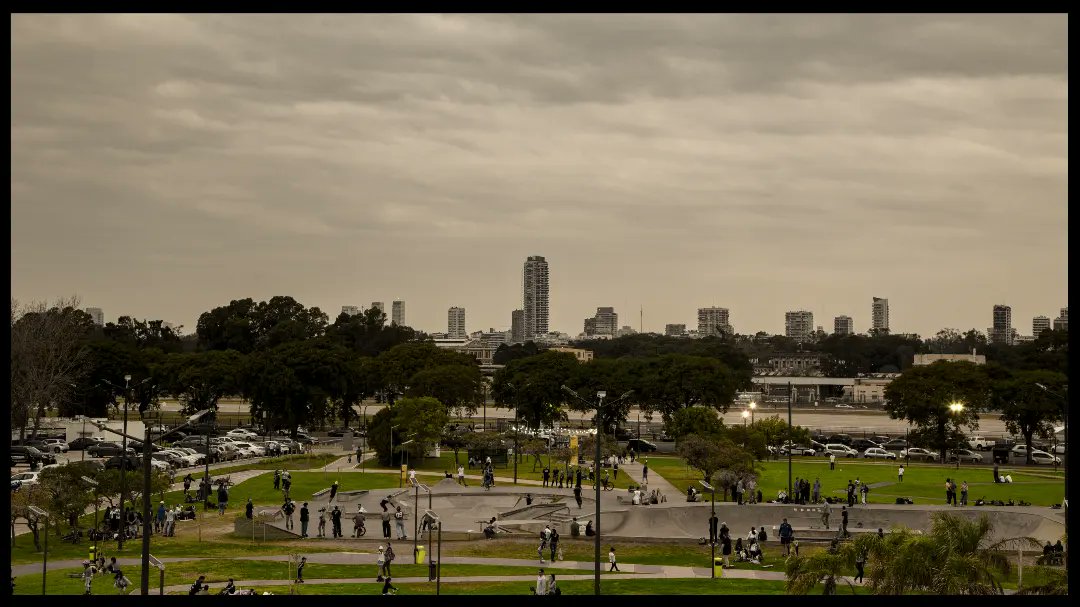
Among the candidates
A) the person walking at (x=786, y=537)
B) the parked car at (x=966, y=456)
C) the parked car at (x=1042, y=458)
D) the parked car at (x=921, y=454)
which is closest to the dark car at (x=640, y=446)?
the parked car at (x=921, y=454)

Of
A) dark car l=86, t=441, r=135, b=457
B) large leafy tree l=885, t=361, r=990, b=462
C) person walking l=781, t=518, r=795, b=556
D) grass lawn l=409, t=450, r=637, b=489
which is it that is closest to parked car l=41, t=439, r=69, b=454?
dark car l=86, t=441, r=135, b=457

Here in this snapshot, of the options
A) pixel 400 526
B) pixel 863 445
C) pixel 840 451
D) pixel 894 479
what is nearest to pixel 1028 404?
pixel 840 451

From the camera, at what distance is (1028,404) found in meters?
74.0

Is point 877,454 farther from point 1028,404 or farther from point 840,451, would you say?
point 1028,404

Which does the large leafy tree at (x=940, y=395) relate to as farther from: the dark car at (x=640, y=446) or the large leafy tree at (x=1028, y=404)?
the dark car at (x=640, y=446)

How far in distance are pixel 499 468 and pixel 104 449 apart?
25332 mm

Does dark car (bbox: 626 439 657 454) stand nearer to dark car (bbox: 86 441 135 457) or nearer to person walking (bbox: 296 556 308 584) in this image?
dark car (bbox: 86 441 135 457)

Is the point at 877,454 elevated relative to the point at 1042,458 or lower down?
elevated

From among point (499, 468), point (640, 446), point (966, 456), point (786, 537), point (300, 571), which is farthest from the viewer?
point (640, 446)

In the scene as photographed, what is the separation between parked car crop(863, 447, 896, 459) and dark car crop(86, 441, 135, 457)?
4778 centimetres

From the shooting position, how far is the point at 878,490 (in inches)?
2260

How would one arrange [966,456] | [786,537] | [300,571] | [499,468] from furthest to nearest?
1. [966,456]
2. [499,468]
3. [786,537]
4. [300,571]
